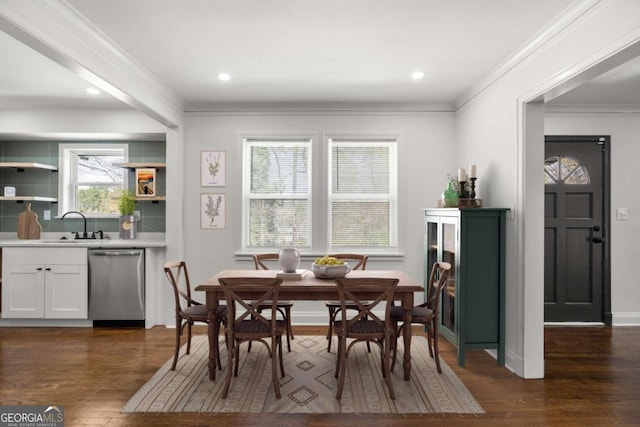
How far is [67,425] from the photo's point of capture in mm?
2346

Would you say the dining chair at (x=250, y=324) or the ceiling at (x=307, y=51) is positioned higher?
the ceiling at (x=307, y=51)

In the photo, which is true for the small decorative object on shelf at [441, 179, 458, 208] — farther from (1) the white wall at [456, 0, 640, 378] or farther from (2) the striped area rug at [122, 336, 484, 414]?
(2) the striped area rug at [122, 336, 484, 414]

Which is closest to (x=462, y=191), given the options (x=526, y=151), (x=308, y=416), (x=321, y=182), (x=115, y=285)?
(x=526, y=151)

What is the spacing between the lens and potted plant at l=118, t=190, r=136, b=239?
4738 mm

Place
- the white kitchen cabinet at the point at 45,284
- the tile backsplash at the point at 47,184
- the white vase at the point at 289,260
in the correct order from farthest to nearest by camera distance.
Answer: the tile backsplash at the point at 47,184 < the white kitchen cabinet at the point at 45,284 < the white vase at the point at 289,260

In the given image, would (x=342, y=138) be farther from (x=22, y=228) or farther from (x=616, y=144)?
(x=22, y=228)

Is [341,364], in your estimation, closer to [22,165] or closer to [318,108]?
[318,108]

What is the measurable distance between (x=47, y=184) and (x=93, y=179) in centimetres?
59

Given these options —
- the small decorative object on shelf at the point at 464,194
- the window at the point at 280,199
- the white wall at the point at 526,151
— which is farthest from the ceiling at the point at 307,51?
the small decorative object on shelf at the point at 464,194

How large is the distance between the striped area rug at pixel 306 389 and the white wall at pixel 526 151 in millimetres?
A: 723

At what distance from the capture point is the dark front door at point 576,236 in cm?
457

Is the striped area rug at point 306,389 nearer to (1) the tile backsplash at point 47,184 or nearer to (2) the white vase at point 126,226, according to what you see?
(2) the white vase at point 126,226

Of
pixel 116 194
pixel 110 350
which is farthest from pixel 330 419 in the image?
pixel 116 194

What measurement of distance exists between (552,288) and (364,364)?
2756 millimetres
